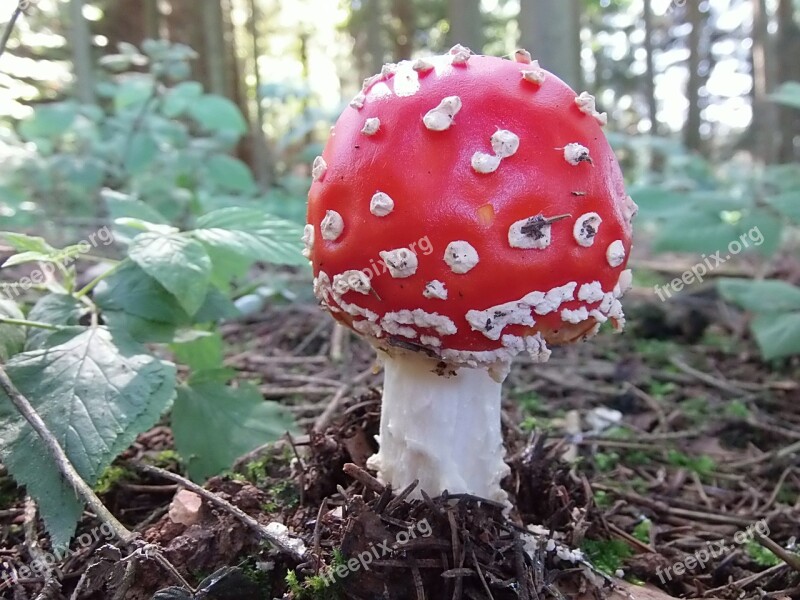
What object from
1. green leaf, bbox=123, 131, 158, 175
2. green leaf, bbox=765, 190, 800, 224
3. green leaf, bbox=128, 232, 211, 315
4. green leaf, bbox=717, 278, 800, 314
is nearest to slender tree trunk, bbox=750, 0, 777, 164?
green leaf, bbox=765, 190, 800, 224

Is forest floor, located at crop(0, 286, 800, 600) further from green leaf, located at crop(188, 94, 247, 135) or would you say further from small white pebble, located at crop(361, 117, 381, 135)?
green leaf, located at crop(188, 94, 247, 135)

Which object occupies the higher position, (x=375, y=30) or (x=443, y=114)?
(x=375, y=30)

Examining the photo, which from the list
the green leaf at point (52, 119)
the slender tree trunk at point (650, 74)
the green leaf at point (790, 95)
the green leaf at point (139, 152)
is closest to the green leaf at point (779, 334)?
the green leaf at point (790, 95)

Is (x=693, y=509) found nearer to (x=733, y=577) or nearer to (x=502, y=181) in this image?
(x=733, y=577)

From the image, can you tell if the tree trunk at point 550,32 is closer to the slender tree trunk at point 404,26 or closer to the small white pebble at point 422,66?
the small white pebble at point 422,66

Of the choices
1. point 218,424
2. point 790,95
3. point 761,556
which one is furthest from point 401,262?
point 790,95

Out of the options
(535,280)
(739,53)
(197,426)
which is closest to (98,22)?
(197,426)

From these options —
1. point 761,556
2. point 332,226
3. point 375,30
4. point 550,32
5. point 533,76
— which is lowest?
point 761,556

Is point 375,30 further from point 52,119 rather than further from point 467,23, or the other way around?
point 52,119
